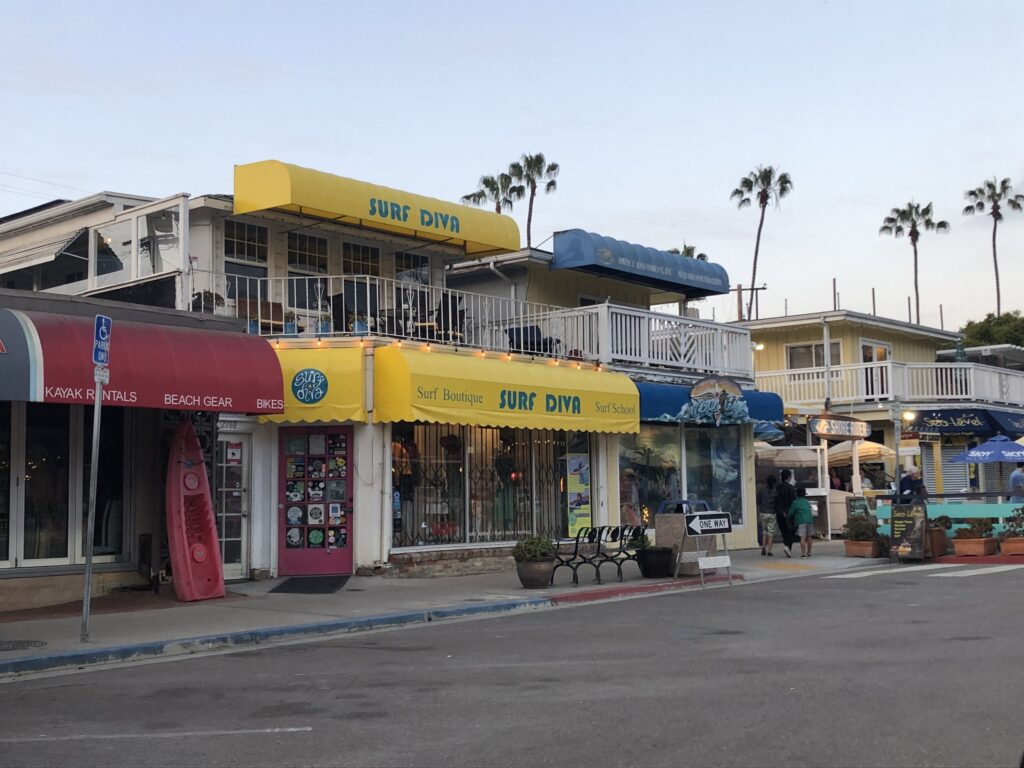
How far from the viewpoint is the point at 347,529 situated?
18406mm

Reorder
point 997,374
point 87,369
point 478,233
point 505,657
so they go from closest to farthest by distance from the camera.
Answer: point 505,657, point 87,369, point 478,233, point 997,374

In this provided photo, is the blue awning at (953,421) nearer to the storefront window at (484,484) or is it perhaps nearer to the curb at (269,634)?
the storefront window at (484,484)

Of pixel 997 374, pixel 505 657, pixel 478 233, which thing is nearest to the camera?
pixel 505 657

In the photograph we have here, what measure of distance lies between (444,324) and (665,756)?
1497 cm

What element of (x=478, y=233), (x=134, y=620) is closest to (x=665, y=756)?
(x=134, y=620)

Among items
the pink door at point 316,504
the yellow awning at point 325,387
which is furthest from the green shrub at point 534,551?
the yellow awning at point 325,387

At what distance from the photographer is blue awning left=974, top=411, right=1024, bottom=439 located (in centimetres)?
3678

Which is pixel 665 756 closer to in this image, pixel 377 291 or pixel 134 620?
pixel 134 620

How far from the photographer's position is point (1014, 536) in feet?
73.2

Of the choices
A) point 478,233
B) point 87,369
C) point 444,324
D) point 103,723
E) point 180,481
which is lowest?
point 103,723

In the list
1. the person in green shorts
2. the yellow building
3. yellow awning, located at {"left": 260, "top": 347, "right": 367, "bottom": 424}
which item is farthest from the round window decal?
the yellow building

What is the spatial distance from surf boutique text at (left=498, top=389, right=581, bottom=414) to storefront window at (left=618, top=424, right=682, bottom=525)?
2368 mm

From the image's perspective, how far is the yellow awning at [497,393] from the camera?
59.0 feet

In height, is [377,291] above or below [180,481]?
above
